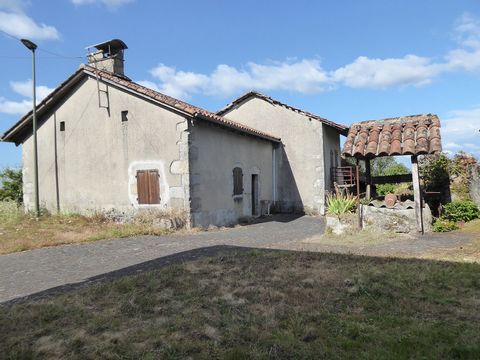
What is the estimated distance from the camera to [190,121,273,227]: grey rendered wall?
11.9 m

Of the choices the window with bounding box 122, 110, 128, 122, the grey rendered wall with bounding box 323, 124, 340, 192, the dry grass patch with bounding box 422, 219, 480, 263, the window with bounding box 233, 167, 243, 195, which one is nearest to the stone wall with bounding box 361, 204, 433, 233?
the dry grass patch with bounding box 422, 219, 480, 263

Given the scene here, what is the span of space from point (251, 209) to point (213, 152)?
353 centimetres

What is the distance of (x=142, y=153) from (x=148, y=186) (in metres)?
1.10

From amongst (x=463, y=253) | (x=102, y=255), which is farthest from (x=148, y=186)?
(x=463, y=253)

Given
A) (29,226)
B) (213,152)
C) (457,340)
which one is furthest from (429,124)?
(29,226)

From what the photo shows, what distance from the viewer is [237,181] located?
14.2m

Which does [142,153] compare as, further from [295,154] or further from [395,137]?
[395,137]

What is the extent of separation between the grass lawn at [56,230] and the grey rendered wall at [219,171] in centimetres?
172

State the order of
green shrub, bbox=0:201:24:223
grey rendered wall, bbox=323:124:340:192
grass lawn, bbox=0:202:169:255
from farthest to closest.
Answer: grey rendered wall, bbox=323:124:340:192
green shrub, bbox=0:201:24:223
grass lawn, bbox=0:202:169:255

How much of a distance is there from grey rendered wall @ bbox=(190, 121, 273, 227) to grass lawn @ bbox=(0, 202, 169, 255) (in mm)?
1720

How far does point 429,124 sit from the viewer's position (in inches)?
414

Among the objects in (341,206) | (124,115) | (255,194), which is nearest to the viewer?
(341,206)

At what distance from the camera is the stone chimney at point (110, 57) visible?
46.5 feet

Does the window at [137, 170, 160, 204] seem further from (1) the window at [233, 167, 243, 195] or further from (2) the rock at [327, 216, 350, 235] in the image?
(2) the rock at [327, 216, 350, 235]
